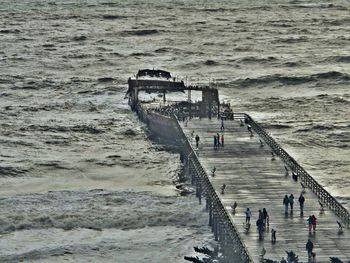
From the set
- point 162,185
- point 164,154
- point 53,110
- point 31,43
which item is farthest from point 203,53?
point 162,185

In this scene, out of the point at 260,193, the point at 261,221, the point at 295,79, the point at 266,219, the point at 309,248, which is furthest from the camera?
the point at 295,79

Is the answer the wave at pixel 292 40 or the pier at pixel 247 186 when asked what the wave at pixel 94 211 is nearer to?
the pier at pixel 247 186

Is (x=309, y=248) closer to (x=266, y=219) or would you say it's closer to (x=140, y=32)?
(x=266, y=219)

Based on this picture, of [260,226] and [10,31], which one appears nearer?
[260,226]

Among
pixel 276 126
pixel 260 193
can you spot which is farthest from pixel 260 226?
pixel 276 126

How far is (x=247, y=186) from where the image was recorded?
7288cm

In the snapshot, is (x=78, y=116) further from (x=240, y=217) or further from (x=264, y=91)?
(x=240, y=217)

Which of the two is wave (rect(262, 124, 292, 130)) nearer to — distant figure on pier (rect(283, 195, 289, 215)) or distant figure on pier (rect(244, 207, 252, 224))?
distant figure on pier (rect(283, 195, 289, 215))

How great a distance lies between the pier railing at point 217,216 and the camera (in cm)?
6052

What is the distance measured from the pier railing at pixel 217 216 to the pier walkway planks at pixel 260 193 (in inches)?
24.9

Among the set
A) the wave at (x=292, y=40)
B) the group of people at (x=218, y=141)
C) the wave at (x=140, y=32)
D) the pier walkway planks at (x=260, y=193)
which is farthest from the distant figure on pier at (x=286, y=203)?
the wave at (x=140, y=32)

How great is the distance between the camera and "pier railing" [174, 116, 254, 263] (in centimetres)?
6052

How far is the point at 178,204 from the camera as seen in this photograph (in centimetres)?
7681

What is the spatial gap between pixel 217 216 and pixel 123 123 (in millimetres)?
41978
